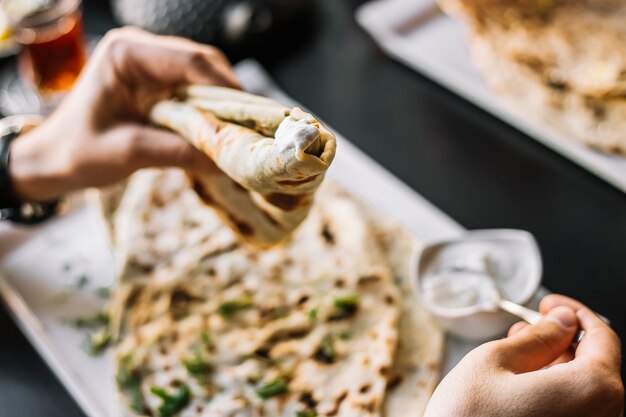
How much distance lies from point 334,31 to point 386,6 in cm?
24

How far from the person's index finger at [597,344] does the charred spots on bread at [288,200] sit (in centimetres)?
50

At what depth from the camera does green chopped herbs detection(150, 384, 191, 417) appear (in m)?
1.63

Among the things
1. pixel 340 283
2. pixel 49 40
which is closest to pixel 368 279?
pixel 340 283

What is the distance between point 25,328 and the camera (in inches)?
75.4

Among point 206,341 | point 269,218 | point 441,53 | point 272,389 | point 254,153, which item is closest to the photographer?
point 254,153

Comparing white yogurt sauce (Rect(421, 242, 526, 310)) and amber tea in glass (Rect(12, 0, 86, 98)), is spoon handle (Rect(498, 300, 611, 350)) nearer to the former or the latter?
white yogurt sauce (Rect(421, 242, 526, 310))

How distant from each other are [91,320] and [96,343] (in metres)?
0.09

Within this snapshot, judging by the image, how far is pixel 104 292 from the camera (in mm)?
1941

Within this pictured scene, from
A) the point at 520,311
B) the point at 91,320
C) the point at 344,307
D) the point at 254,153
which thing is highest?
the point at 254,153

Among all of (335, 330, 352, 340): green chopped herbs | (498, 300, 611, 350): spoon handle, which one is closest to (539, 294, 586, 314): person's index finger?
(498, 300, 611, 350): spoon handle

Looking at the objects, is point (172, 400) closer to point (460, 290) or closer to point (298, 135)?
point (460, 290)

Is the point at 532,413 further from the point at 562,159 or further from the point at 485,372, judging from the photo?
the point at 562,159

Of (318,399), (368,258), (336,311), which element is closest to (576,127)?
(368,258)

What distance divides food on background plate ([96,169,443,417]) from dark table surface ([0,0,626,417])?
0.27m
